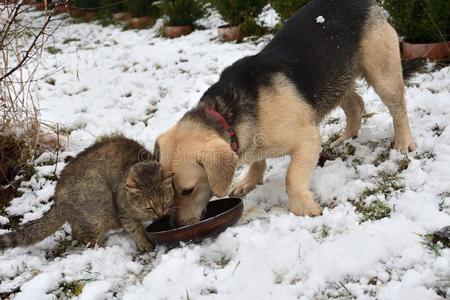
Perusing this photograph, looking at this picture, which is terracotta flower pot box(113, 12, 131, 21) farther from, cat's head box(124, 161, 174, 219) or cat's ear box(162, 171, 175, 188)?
cat's ear box(162, 171, 175, 188)

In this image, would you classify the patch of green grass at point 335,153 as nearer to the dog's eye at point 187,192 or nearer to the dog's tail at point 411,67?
the dog's tail at point 411,67

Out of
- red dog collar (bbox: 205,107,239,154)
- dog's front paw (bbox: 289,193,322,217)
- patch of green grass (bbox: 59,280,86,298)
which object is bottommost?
patch of green grass (bbox: 59,280,86,298)

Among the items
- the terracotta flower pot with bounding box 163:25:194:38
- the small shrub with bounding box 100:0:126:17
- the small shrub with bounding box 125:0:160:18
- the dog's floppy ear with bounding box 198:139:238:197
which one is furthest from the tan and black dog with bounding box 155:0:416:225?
the small shrub with bounding box 100:0:126:17

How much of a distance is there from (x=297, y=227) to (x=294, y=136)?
0.78 metres

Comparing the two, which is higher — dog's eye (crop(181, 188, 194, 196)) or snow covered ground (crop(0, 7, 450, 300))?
dog's eye (crop(181, 188, 194, 196))

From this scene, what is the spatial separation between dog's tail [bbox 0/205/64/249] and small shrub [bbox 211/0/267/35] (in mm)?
6133

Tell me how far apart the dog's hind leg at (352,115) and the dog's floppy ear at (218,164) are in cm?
196

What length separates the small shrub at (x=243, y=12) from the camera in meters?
8.86

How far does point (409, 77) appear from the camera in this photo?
4977mm

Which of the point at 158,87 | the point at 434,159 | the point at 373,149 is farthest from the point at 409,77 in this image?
the point at 158,87

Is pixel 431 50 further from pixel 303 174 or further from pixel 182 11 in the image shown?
pixel 182 11

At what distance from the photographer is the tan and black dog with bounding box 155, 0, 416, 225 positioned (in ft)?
10.9

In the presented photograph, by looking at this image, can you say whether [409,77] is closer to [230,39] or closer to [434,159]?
[434,159]

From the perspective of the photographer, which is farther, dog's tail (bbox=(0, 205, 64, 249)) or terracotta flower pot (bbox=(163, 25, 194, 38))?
terracotta flower pot (bbox=(163, 25, 194, 38))
